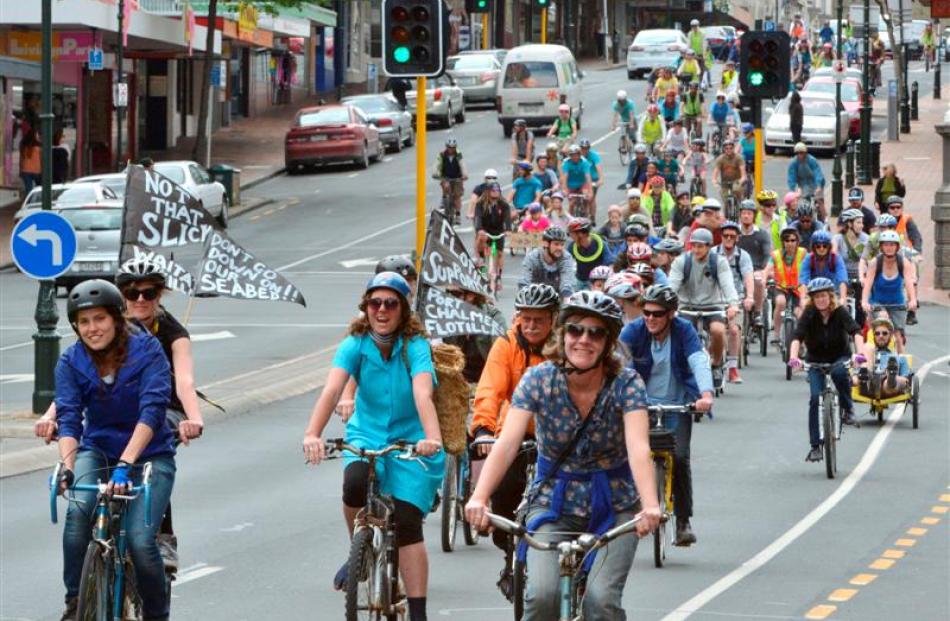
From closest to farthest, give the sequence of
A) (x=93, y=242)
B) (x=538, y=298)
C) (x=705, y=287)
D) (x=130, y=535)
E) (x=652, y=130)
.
A: (x=130, y=535), (x=538, y=298), (x=705, y=287), (x=93, y=242), (x=652, y=130)

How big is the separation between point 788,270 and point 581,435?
1802 cm

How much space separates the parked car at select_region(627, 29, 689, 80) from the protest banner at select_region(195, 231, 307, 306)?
200 feet

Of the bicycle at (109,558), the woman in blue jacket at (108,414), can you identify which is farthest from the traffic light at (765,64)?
the bicycle at (109,558)

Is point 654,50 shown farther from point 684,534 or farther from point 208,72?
point 684,534

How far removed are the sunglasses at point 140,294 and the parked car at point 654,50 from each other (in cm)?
6478

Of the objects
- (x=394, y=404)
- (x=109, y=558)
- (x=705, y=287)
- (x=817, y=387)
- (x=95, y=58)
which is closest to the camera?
(x=109, y=558)

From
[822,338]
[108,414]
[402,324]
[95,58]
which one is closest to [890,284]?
[822,338]

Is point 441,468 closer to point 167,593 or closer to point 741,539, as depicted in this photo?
point 167,593

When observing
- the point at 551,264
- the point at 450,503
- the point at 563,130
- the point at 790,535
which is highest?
the point at 563,130

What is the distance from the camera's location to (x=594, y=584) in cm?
800

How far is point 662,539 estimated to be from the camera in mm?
13836

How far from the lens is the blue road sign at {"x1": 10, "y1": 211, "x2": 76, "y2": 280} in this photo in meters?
19.9

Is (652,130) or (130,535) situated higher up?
(652,130)

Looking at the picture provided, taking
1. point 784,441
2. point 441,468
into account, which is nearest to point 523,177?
point 784,441
